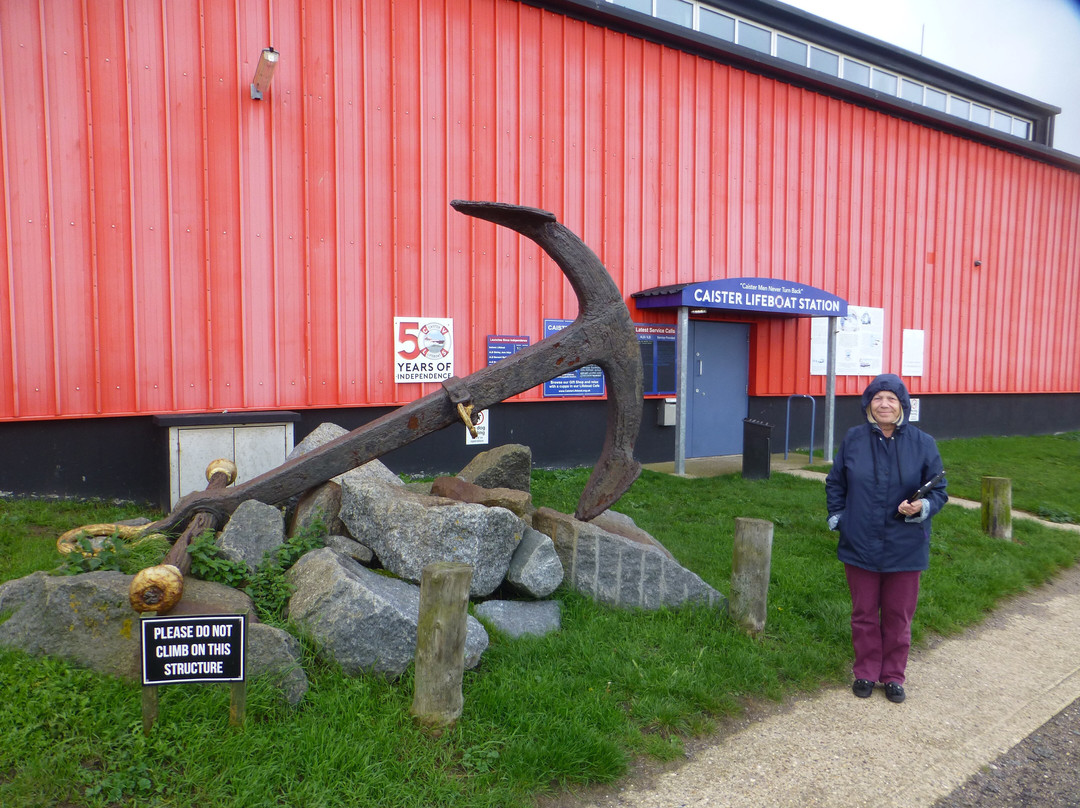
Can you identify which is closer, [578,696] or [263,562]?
[578,696]

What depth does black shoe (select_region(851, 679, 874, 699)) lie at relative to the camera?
320cm

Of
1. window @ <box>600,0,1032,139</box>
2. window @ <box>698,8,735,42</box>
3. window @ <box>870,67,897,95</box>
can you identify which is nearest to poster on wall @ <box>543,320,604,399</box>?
window @ <box>600,0,1032,139</box>

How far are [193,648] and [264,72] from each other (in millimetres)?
5630

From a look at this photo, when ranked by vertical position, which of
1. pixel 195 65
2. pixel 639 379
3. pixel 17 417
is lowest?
pixel 17 417

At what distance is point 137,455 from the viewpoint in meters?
6.12

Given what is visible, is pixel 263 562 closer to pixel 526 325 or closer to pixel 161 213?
pixel 161 213

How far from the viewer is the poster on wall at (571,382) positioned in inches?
328

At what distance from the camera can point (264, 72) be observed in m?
6.10

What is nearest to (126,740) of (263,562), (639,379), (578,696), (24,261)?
(263,562)

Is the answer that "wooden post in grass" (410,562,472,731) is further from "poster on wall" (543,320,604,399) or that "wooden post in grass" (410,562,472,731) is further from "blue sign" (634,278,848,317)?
"blue sign" (634,278,848,317)

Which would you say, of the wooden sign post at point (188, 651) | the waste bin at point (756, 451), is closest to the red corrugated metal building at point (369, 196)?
the waste bin at point (756, 451)

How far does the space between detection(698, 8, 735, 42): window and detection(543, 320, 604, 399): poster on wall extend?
6.35m

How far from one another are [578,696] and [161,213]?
5.78 meters

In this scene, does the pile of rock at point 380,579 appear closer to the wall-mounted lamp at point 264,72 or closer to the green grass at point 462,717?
the green grass at point 462,717
